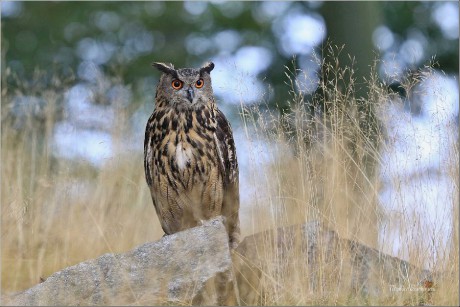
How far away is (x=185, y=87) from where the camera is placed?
16.8ft

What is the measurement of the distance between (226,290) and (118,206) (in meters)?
2.89

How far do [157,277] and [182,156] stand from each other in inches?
40.8

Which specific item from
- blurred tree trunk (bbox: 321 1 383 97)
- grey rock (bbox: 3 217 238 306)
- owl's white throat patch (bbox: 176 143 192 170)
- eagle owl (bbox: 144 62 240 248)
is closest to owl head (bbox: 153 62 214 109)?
eagle owl (bbox: 144 62 240 248)

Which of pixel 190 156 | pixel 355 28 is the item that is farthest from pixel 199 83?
pixel 355 28

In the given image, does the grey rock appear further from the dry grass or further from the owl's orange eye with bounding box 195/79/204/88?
the owl's orange eye with bounding box 195/79/204/88

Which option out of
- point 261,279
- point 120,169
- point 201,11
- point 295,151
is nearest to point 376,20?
point 120,169

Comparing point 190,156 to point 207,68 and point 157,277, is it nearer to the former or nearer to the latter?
point 207,68

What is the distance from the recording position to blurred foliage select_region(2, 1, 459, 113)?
1340 cm

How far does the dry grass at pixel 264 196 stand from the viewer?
14.2ft

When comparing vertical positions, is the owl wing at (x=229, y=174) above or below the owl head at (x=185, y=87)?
below

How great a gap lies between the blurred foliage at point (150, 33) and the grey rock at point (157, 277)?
8.86 m

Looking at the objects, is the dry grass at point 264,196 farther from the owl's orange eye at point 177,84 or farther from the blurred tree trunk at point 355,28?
the owl's orange eye at point 177,84

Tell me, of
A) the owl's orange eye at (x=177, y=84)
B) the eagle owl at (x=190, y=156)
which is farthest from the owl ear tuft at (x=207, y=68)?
the owl's orange eye at (x=177, y=84)

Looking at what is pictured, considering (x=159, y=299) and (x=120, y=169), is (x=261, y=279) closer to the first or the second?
(x=159, y=299)
